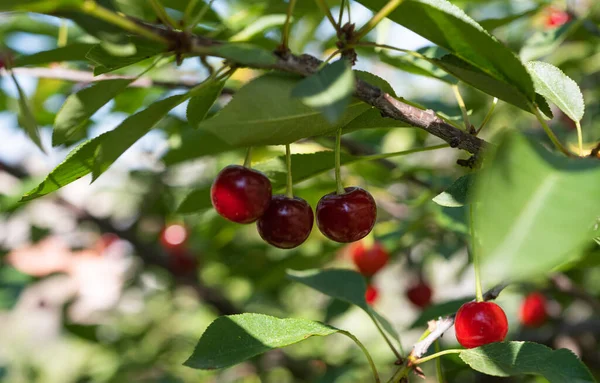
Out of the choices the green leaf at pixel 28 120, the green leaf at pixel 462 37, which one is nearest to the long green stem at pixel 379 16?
the green leaf at pixel 462 37

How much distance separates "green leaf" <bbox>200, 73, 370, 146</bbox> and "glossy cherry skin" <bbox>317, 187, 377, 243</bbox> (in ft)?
0.61

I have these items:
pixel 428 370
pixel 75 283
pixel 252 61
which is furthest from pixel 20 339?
pixel 252 61

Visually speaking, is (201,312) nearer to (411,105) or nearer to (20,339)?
(411,105)

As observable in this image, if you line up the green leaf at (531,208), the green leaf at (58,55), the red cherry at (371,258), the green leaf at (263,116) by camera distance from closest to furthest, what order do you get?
the green leaf at (531,208) < the green leaf at (263,116) < the green leaf at (58,55) < the red cherry at (371,258)

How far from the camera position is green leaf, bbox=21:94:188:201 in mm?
770

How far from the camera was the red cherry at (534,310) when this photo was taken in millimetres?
2334

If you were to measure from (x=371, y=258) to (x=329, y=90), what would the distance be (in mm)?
1710

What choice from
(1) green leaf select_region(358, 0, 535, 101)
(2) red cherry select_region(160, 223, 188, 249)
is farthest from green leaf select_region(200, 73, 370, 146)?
(2) red cherry select_region(160, 223, 188, 249)

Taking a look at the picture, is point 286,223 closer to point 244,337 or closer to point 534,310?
point 244,337

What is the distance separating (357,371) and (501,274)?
127cm

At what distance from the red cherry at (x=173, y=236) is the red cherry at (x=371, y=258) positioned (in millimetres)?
1061

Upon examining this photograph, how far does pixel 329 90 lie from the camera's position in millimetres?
611

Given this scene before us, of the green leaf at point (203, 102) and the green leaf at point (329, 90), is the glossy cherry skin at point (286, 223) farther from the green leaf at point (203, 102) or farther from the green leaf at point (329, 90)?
the green leaf at point (329, 90)

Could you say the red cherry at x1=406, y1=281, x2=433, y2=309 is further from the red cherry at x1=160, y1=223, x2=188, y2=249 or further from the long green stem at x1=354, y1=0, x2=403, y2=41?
the long green stem at x1=354, y1=0, x2=403, y2=41
